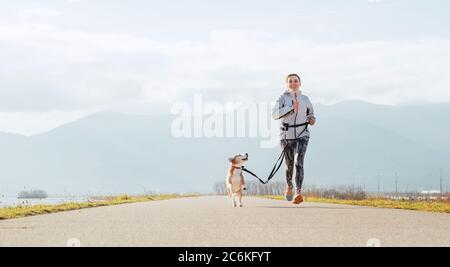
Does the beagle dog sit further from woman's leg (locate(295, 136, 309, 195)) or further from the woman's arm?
the woman's arm

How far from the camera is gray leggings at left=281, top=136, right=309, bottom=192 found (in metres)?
16.3

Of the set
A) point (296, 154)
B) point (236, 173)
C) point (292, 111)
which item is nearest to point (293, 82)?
point (292, 111)

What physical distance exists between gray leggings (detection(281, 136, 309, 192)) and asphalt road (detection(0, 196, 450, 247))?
884 mm

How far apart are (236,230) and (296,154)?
4261 millimetres

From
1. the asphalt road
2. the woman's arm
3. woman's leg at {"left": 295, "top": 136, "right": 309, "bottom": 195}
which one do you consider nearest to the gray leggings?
woman's leg at {"left": 295, "top": 136, "right": 309, "bottom": 195}

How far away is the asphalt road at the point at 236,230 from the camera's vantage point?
1078 cm

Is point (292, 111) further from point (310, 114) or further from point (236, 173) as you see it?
point (236, 173)

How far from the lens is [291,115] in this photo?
15.9m

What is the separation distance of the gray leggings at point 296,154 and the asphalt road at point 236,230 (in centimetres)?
88
